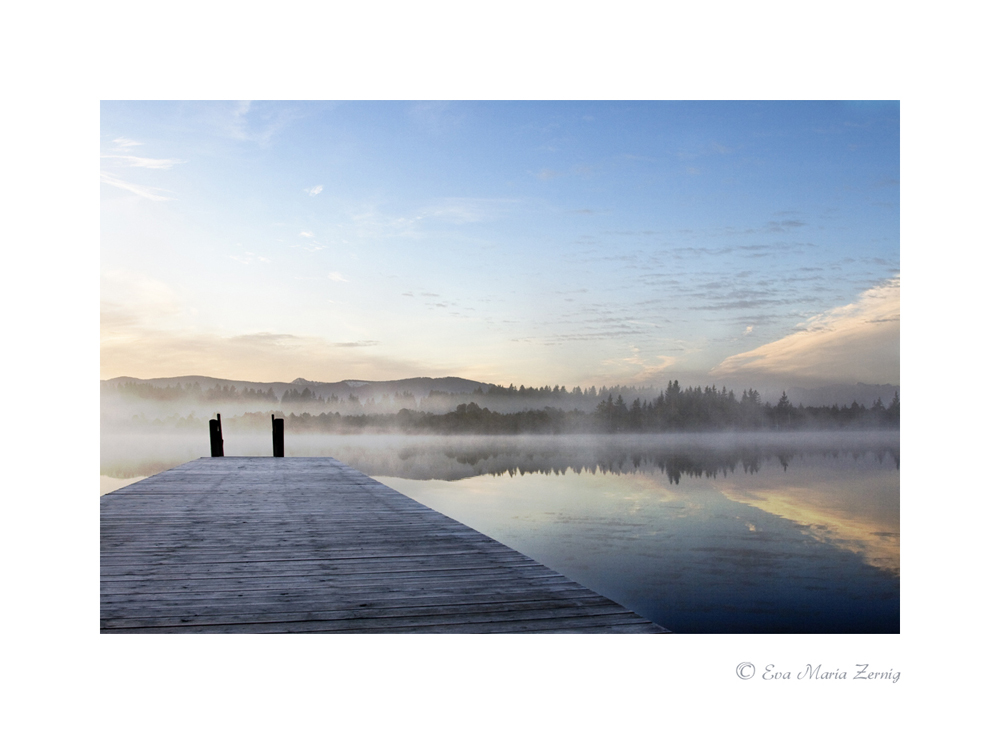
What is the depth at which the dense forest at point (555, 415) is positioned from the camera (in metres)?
24.2

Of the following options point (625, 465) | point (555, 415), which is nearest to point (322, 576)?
point (625, 465)

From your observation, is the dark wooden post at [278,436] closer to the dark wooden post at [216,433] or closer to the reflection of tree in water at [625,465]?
the dark wooden post at [216,433]

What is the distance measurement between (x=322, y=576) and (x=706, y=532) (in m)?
7.01

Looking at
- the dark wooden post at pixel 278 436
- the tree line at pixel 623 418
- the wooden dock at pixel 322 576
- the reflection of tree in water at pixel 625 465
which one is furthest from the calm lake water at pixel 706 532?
the tree line at pixel 623 418

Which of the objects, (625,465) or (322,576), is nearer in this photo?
(322,576)

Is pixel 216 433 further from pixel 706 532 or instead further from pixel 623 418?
pixel 623 418

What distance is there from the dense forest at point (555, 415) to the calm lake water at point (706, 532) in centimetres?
496

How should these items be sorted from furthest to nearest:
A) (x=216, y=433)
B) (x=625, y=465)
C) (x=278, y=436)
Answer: (x=625, y=465) < (x=216, y=433) < (x=278, y=436)

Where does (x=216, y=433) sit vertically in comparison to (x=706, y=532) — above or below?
above

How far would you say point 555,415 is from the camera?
40188 mm
